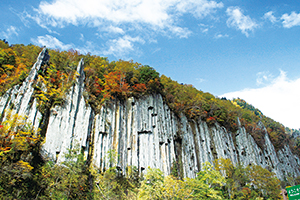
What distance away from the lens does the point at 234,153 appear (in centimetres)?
5141

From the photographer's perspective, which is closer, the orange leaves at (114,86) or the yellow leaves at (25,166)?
the yellow leaves at (25,166)

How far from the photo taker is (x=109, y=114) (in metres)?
31.5

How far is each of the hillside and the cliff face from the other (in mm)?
108

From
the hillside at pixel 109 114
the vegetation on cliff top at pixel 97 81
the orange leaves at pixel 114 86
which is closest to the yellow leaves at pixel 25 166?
the hillside at pixel 109 114

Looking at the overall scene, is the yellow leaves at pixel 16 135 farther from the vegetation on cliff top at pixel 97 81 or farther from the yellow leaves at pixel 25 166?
the vegetation on cliff top at pixel 97 81

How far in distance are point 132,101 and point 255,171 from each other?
2492cm

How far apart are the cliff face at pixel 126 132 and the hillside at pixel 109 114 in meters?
0.11

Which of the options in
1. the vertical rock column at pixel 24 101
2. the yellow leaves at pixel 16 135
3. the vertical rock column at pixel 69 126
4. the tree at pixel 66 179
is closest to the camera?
the tree at pixel 66 179

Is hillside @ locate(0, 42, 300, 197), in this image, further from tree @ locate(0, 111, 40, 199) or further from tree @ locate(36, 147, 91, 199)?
tree @ locate(36, 147, 91, 199)

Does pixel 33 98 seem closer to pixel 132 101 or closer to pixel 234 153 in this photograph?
pixel 132 101

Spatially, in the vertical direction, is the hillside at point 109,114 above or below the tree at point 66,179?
above

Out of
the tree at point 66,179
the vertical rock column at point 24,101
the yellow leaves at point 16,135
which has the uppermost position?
the vertical rock column at point 24,101

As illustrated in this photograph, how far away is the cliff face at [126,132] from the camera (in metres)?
25.2

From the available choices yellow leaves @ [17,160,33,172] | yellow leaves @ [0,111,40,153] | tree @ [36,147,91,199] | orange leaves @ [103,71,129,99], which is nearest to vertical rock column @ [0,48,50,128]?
yellow leaves @ [0,111,40,153]
